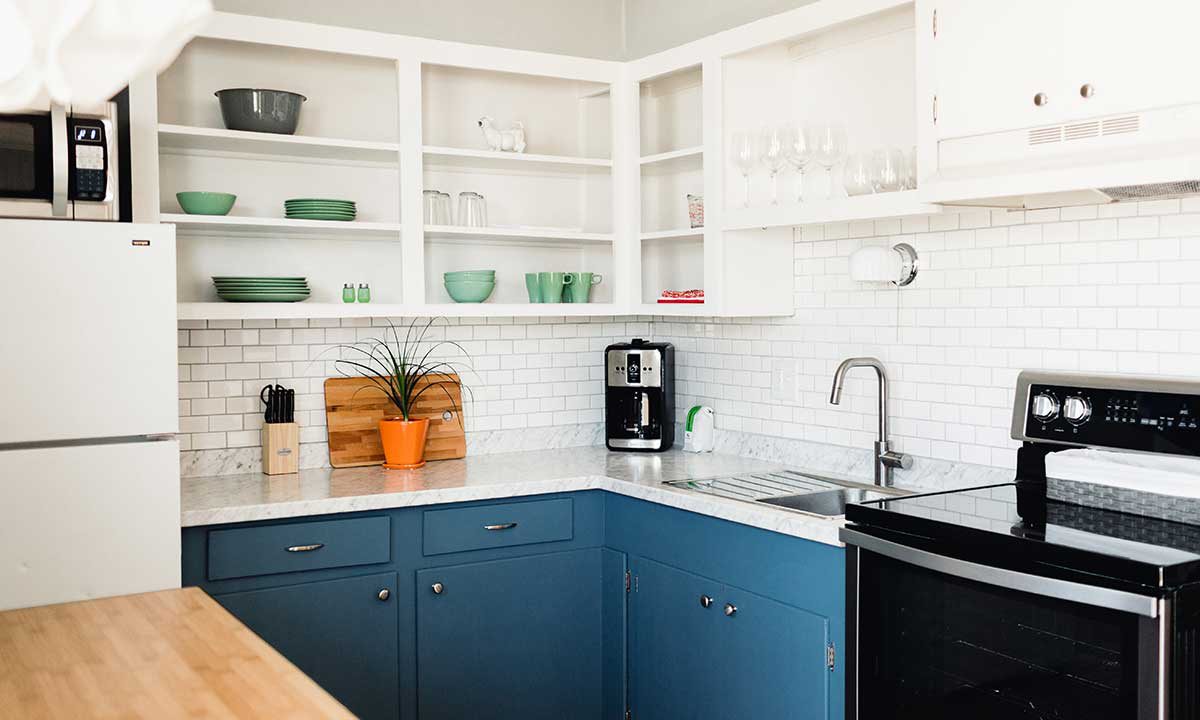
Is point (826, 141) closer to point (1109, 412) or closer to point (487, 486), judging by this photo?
point (1109, 412)

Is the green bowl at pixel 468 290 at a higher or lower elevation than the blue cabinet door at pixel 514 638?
higher

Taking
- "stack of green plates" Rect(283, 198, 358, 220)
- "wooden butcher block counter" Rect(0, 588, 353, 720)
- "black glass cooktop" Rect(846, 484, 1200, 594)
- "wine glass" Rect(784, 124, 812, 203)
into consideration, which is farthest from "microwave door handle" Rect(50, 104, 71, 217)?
"black glass cooktop" Rect(846, 484, 1200, 594)

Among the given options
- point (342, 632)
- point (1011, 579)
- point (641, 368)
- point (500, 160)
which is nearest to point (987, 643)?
point (1011, 579)

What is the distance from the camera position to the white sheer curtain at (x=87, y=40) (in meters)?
1.03

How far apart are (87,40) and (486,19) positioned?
328 centimetres

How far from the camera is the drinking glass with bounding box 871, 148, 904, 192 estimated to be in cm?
305

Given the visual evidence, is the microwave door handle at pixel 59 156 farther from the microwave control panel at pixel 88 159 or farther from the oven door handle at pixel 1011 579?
the oven door handle at pixel 1011 579

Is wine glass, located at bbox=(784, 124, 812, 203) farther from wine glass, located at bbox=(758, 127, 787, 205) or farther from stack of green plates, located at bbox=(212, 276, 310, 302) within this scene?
stack of green plates, located at bbox=(212, 276, 310, 302)

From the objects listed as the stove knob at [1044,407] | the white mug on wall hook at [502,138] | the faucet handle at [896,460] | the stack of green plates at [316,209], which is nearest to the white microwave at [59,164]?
the stack of green plates at [316,209]

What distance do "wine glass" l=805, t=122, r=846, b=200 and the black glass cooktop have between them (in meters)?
1.09

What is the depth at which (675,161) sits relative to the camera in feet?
13.4

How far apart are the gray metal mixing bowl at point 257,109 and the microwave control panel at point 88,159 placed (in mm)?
631

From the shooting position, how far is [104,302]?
2.89 meters

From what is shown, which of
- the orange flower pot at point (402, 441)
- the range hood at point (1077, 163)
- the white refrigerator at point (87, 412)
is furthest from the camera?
the orange flower pot at point (402, 441)
